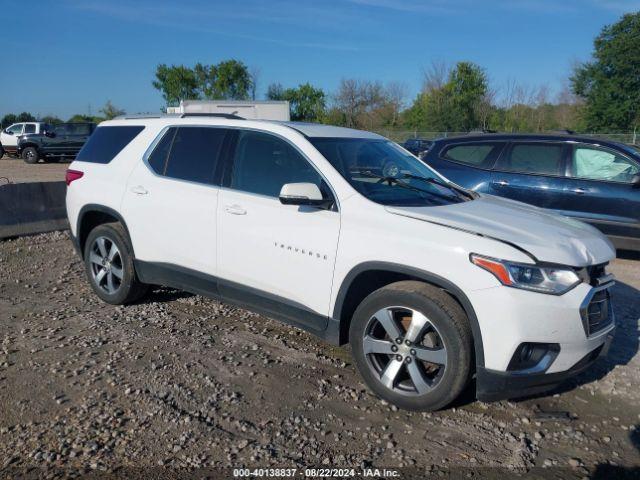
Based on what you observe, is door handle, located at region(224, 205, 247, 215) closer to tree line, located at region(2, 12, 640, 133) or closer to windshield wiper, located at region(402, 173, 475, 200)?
windshield wiper, located at region(402, 173, 475, 200)

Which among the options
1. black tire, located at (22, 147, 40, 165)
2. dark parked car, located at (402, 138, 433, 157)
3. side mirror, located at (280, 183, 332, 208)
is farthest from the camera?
black tire, located at (22, 147, 40, 165)

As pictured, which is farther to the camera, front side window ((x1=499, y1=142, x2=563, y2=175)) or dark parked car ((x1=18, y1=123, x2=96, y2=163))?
dark parked car ((x1=18, y1=123, x2=96, y2=163))

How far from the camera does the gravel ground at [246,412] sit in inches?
123

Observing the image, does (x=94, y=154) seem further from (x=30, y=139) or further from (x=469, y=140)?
(x=30, y=139)

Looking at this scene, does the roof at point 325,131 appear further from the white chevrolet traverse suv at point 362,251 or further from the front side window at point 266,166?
the front side window at point 266,166

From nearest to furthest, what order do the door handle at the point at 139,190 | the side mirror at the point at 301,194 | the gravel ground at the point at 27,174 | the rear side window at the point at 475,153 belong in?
1. the side mirror at the point at 301,194
2. the door handle at the point at 139,190
3. the rear side window at the point at 475,153
4. the gravel ground at the point at 27,174

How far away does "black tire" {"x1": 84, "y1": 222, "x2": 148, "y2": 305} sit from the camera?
5312mm

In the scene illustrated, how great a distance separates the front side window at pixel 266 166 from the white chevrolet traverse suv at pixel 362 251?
11 mm

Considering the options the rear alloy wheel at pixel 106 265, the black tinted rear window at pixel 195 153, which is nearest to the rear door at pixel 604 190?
the black tinted rear window at pixel 195 153

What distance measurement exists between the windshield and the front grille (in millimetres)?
1217

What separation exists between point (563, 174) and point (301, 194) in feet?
17.1

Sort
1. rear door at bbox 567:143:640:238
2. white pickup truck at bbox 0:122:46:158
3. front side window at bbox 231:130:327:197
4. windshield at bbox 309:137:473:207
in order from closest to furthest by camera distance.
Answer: windshield at bbox 309:137:473:207
front side window at bbox 231:130:327:197
rear door at bbox 567:143:640:238
white pickup truck at bbox 0:122:46:158

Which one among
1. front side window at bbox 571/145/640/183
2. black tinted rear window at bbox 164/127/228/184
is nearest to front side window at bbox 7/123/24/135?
black tinted rear window at bbox 164/127/228/184

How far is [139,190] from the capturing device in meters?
5.12
